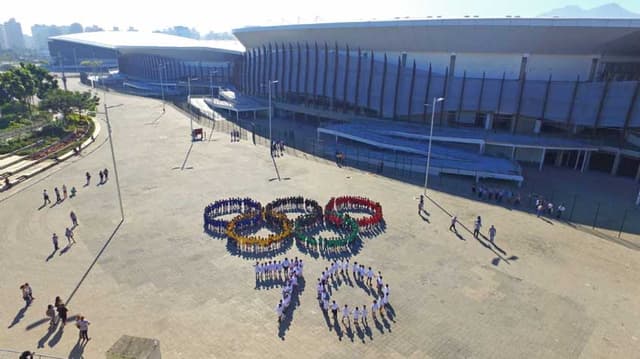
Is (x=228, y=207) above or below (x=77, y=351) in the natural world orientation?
above

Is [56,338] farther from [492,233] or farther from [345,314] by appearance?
[492,233]

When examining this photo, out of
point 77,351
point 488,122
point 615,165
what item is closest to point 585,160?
point 615,165

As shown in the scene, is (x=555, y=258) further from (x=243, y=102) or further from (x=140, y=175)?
(x=243, y=102)

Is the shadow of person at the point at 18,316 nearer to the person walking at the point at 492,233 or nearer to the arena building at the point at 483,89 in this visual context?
the person walking at the point at 492,233

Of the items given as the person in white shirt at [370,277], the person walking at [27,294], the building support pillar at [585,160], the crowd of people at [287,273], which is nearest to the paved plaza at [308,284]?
the person walking at [27,294]

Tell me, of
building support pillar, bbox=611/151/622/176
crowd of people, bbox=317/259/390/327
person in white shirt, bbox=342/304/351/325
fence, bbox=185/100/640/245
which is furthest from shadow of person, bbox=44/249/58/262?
building support pillar, bbox=611/151/622/176

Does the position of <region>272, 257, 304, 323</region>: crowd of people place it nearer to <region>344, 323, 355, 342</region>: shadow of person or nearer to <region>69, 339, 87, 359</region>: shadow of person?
<region>344, 323, 355, 342</region>: shadow of person

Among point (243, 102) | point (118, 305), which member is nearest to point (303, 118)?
point (243, 102)
